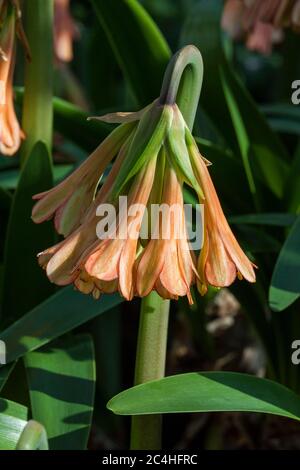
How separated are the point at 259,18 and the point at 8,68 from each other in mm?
526

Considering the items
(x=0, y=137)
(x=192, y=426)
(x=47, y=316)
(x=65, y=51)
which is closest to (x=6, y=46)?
(x=0, y=137)

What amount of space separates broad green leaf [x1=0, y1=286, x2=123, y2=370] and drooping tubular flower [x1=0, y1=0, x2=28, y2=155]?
222 millimetres

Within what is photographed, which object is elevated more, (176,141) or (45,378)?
(176,141)

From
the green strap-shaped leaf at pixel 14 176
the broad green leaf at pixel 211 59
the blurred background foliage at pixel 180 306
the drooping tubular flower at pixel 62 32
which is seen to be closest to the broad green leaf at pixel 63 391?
the blurred background foliage at pixel 180 306

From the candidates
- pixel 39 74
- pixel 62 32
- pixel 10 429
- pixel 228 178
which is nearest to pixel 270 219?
pixel 228 178

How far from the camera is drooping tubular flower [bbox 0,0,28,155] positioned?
1.26m

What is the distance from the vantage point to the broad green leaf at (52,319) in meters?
1.21

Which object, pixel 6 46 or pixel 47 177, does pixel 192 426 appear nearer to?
pixel 47 177

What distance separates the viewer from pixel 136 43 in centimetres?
154

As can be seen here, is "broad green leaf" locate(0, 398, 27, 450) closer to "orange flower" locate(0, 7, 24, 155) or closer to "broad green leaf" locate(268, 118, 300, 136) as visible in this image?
"orange flower" locate(0, 7, 24, 155)

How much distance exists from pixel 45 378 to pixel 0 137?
333 millimetres

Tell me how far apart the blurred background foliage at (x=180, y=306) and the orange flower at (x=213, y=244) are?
0.54 ft

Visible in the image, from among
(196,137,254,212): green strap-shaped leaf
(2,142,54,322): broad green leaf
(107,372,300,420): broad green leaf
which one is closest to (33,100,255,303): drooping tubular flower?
(107,372,300,420): broad green leaf

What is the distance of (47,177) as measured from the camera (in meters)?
1.37
